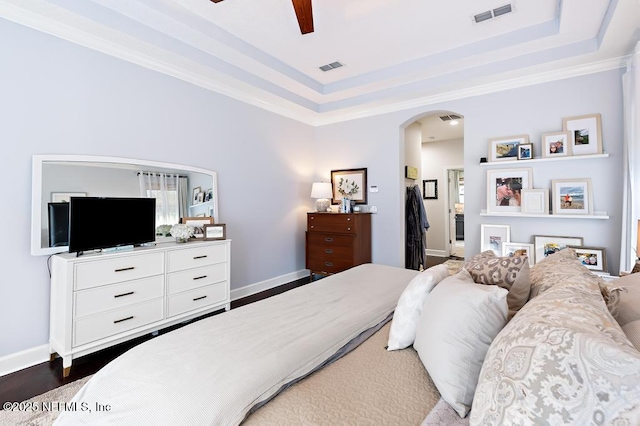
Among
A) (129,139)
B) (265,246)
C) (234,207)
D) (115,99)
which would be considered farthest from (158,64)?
(265,246)

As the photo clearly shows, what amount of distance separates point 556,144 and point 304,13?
2888 millimetres

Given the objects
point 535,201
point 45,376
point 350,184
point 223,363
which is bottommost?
point 45,376

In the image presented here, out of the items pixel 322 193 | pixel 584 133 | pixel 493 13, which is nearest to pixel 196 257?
pixel 322 193

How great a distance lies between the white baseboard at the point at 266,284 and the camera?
3.77 m

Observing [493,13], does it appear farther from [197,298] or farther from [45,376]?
[45,376]

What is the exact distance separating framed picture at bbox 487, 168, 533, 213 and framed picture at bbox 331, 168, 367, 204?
1709 mm

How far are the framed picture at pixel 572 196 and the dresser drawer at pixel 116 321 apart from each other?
4036 millimetres

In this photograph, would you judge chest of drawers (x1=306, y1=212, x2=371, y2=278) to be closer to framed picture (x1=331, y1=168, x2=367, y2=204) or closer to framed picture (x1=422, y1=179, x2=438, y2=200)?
framed picture (x1=331, y1=168, x2=367, y2=204)

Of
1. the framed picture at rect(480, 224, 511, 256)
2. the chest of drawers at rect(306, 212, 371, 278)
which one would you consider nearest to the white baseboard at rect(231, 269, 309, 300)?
the chest of drawers at rect(306, 212, 371, 278)

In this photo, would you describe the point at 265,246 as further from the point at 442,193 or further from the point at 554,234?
the point at 442,193

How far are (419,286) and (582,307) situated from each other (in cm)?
61

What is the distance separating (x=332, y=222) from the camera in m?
4.24

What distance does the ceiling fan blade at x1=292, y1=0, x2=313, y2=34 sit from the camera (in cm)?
194

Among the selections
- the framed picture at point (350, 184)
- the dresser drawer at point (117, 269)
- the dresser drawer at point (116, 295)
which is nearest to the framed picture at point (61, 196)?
the dresser drawer at point (117, 269)
